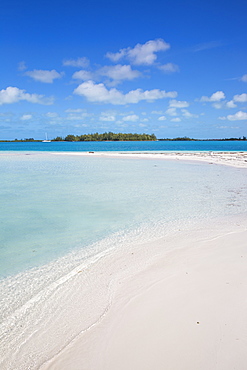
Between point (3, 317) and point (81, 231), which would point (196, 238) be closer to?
point (81, 231)

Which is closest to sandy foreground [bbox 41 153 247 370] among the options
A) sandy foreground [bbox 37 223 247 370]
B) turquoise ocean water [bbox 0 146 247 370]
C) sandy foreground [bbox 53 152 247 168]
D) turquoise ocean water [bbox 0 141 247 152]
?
sandy foreground [bbox 37 223 247 370]

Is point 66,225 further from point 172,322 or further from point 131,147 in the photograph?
point 131,147

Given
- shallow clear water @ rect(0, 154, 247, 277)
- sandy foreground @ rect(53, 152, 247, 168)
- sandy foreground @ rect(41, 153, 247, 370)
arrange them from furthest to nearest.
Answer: sandy foreground @ rect(53, 152, 247, 168)
shallow clear water @ rect(0, 154, 247, 277)
sandy foreground @ rect(41, 153, 247, 370)

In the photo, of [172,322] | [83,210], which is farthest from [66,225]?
[172,322]

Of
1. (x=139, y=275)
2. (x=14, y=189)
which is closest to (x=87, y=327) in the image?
(x=139, y=275)

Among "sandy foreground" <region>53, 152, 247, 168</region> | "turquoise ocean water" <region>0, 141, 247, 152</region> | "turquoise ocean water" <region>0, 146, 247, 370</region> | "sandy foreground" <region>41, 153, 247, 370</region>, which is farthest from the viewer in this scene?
"turquoise ocean water" <region>0, 141, 247, 152</region>

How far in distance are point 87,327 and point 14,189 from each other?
8717 millimetres

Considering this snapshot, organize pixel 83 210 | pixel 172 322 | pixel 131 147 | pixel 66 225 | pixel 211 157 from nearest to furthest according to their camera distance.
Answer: pixel 172 322, pixel 66 225, pixel 83 210, pixel 211 157, pixel 131 147

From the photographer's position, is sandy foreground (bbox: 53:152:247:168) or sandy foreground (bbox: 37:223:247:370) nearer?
sandy foreground (bbox: 37:223:247:370)

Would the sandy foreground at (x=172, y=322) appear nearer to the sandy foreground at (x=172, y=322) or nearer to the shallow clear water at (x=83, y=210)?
the sandy foreground at (x=172, y=322)

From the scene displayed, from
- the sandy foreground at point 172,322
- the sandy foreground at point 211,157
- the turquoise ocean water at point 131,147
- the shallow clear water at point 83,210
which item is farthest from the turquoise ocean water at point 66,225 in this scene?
the turquoise ocean water at point 131,147

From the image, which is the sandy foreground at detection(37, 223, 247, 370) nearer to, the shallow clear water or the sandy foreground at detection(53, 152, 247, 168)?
the shallow clear water

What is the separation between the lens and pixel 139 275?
3463 mm

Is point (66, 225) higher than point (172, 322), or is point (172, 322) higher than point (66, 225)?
point (66, 225)
